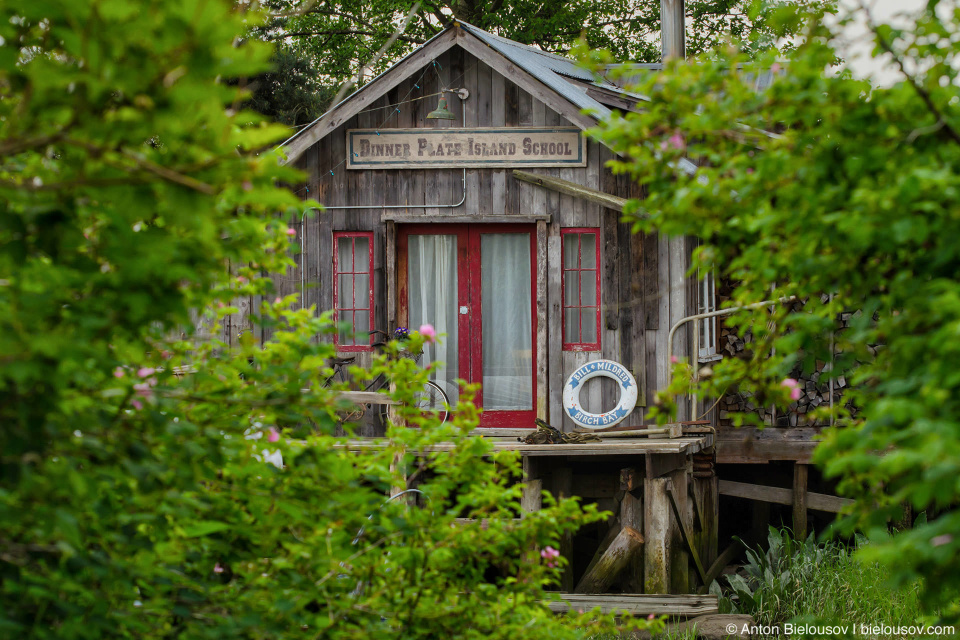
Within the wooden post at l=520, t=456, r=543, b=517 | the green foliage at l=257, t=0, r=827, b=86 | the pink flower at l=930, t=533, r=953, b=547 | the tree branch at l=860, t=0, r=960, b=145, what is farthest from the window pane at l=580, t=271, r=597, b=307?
the green foliage at l=257, t=0, r=827, b=86

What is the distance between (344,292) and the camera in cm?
885

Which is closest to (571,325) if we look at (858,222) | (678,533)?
(678,533)

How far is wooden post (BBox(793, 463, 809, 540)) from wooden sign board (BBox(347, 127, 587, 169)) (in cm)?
423

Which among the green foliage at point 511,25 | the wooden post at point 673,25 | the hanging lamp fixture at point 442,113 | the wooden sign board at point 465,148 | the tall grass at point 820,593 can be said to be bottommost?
the tall grass at point 820,593

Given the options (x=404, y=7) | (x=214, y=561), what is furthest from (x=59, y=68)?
(x=404, y=7)

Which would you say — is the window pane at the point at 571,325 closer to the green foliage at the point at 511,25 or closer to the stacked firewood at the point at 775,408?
the stacked firewood at the point at 775,408

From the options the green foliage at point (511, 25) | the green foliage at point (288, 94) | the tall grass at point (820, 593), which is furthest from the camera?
the green foliage at point (511, 25)

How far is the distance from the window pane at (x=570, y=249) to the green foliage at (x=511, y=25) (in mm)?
11006

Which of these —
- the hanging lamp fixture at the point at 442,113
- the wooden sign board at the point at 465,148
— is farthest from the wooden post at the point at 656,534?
the hanging lamp fixture at the point at 442,113

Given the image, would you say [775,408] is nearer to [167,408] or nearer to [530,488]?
[530,488]

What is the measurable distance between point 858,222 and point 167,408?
1.85m

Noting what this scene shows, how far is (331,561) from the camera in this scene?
2.61m

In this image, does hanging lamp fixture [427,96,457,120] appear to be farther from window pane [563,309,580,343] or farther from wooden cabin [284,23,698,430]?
window pane [563,309,580,343]

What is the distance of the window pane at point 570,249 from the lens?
8.68 meters
